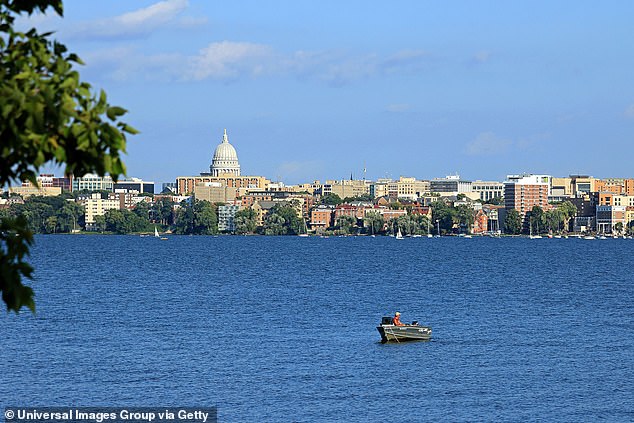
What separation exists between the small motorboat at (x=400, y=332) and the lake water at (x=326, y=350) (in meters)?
0.48

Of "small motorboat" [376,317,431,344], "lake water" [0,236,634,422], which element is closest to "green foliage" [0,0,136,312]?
"lake water" [0,236,634,422]

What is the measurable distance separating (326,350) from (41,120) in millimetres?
37069

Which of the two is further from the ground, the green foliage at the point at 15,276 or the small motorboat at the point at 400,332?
the green foliage at the point at 15,276

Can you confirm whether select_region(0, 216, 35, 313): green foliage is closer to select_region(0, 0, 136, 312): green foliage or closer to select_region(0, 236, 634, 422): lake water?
select_region(0, 0, 136, 312): green foliage

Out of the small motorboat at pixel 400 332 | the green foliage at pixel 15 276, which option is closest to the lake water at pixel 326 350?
the small motorboat at pixel 400 332

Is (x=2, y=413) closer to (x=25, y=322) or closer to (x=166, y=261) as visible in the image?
(x=25, y=322)

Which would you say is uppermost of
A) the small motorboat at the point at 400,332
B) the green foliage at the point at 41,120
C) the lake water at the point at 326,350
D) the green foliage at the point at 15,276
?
the green foliage at the point at 41,120

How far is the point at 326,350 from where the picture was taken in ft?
147

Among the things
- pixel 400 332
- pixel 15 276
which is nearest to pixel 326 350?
pixel 400 332

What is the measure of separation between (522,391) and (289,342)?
45.3 ft

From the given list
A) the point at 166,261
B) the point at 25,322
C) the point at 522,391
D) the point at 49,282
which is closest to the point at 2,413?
the point at 522,391

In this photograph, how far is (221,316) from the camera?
196ft

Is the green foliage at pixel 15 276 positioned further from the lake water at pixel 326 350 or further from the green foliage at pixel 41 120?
the lake water at pixel 326 350

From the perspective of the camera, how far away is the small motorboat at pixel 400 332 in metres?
46.5
